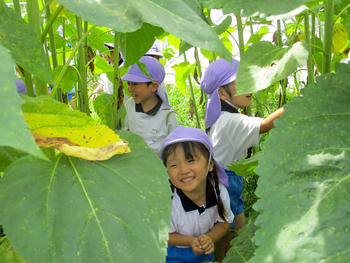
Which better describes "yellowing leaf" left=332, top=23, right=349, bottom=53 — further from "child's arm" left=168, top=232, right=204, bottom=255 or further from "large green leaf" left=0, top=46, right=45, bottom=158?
"large green leaf" left=0, top=46, right=45, bottom=158

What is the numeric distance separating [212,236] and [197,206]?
95mm

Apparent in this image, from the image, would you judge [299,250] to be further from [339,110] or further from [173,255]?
[173,255]

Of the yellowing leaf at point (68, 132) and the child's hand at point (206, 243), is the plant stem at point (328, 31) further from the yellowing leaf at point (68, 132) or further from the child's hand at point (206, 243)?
the child's hand at point (206, 243)

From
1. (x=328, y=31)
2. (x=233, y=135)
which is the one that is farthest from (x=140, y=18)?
(x=233, y=135)

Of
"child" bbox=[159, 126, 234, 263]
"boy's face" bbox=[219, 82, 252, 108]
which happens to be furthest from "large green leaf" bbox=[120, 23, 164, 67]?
"boy's face" bbox=[219, 82, 252, 108]

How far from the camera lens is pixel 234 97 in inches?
54.1

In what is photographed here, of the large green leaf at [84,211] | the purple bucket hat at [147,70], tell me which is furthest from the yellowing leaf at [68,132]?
the purple bucket hat at [147,70]

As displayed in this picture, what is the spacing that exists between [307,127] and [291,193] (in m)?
0.09

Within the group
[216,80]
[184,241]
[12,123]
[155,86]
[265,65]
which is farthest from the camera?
[155,86]

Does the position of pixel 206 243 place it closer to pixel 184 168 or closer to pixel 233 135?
pixel 184 168

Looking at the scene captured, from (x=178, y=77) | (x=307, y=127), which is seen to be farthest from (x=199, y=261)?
(x=178, y=77)

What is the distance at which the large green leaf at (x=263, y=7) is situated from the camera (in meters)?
0.35

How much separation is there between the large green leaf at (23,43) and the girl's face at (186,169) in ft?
2.53

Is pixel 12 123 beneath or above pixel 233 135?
above
